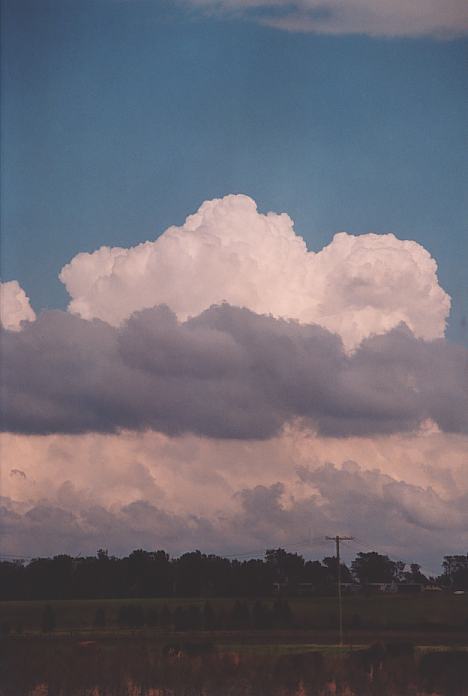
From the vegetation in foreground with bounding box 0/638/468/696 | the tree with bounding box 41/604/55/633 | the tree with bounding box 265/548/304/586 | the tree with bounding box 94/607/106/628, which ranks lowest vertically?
the vegetation in foreground with bounding box 0/638/468/696

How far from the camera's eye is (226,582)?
507 feet

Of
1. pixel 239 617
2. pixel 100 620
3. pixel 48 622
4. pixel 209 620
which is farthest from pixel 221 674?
pixel 239 617

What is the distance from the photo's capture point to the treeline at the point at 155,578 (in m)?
138

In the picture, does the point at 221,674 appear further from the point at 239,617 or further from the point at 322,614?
the point at 322,614

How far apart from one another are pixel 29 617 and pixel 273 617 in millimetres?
24640

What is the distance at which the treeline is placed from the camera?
138 meters

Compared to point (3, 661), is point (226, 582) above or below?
above

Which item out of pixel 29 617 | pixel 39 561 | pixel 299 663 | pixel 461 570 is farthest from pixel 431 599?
pixel 299 663

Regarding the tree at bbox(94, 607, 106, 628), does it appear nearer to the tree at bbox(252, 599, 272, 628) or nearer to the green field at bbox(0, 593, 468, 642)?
the green field at bbox(0, 593, 468, 642)

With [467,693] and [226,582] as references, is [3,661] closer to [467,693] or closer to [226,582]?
[467,693]

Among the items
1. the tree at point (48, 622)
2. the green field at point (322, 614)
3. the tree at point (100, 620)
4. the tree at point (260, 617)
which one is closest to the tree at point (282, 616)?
the tree at point (260, 617)

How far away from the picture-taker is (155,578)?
501ft

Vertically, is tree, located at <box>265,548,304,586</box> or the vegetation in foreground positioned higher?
tree, located at <box>265,548,304,586</box>

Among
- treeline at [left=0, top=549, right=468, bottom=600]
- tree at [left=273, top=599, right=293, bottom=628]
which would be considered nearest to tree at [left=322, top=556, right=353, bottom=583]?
treeline at [left=0, top=549, right=468, bottom=600]
